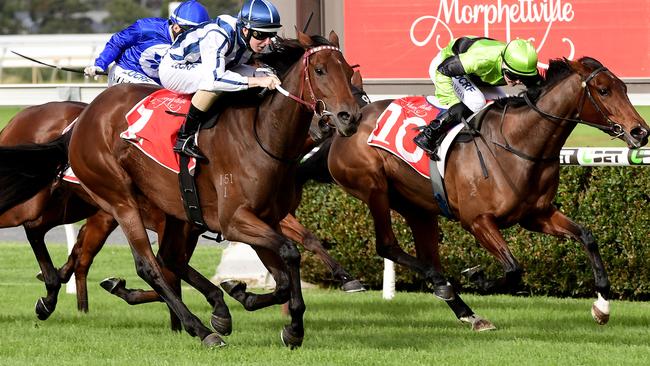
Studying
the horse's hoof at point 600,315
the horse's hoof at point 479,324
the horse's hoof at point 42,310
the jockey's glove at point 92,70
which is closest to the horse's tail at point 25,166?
the horse's hoof at point 42,310

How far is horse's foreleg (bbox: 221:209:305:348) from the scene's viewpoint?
611 cm

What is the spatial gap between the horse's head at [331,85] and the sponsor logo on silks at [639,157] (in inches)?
104

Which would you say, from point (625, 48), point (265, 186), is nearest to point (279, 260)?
point (265, 186)

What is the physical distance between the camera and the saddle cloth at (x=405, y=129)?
7.62 m

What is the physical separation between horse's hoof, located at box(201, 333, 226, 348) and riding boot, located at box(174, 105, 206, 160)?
87 centimetres

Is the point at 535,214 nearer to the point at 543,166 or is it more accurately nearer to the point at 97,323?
the point at 543,166

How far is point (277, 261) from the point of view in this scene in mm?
6273

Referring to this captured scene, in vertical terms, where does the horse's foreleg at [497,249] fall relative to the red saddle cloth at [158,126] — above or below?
below

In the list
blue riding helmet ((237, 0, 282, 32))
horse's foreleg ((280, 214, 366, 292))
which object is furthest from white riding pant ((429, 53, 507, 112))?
blue riding helmet ((237, 0, 282, 32))

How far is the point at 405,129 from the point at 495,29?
101 inches

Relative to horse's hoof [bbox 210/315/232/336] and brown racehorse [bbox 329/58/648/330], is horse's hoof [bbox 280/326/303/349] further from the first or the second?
brown racehorse [bbox 329/58/648/330]

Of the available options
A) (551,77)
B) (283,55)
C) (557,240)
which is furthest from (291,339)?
(557,240)

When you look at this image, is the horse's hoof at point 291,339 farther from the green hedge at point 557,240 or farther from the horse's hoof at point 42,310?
the green hedge at point 557,240

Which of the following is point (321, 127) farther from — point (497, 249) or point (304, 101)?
point (497, 249)
